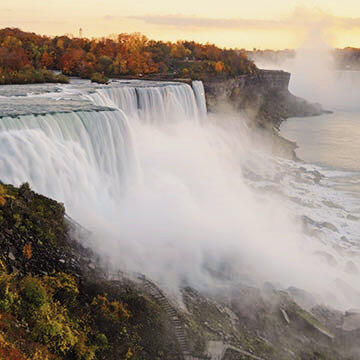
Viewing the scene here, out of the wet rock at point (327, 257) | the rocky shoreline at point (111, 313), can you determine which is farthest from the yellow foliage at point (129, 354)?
the wet rock at point (327, 257)

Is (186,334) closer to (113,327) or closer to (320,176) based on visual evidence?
(113,327)

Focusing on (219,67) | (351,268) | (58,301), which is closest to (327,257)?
(351,268)

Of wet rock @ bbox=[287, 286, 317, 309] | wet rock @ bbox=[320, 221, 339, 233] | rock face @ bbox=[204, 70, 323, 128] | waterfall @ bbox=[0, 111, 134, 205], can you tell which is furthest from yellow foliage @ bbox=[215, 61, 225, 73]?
wet rock @ bbox=[287, 286, 317, 309]

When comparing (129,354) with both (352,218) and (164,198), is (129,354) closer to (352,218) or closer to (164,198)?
(164,198)

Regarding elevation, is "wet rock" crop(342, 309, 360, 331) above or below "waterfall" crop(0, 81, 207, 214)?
below

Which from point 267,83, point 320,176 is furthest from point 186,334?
point 267,83

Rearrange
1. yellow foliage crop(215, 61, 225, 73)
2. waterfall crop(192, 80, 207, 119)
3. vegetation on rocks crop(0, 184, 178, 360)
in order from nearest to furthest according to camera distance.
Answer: vegetation on rocks crop(0, 184, 178, 360) → waterfall crop(192, 80, 207, 119) → yellow foliage crop(215, 61, 225, 73)

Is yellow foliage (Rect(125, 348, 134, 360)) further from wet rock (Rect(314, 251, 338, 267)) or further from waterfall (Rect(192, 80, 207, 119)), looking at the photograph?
waterfall (Rect(192, 80, 207, 119))
